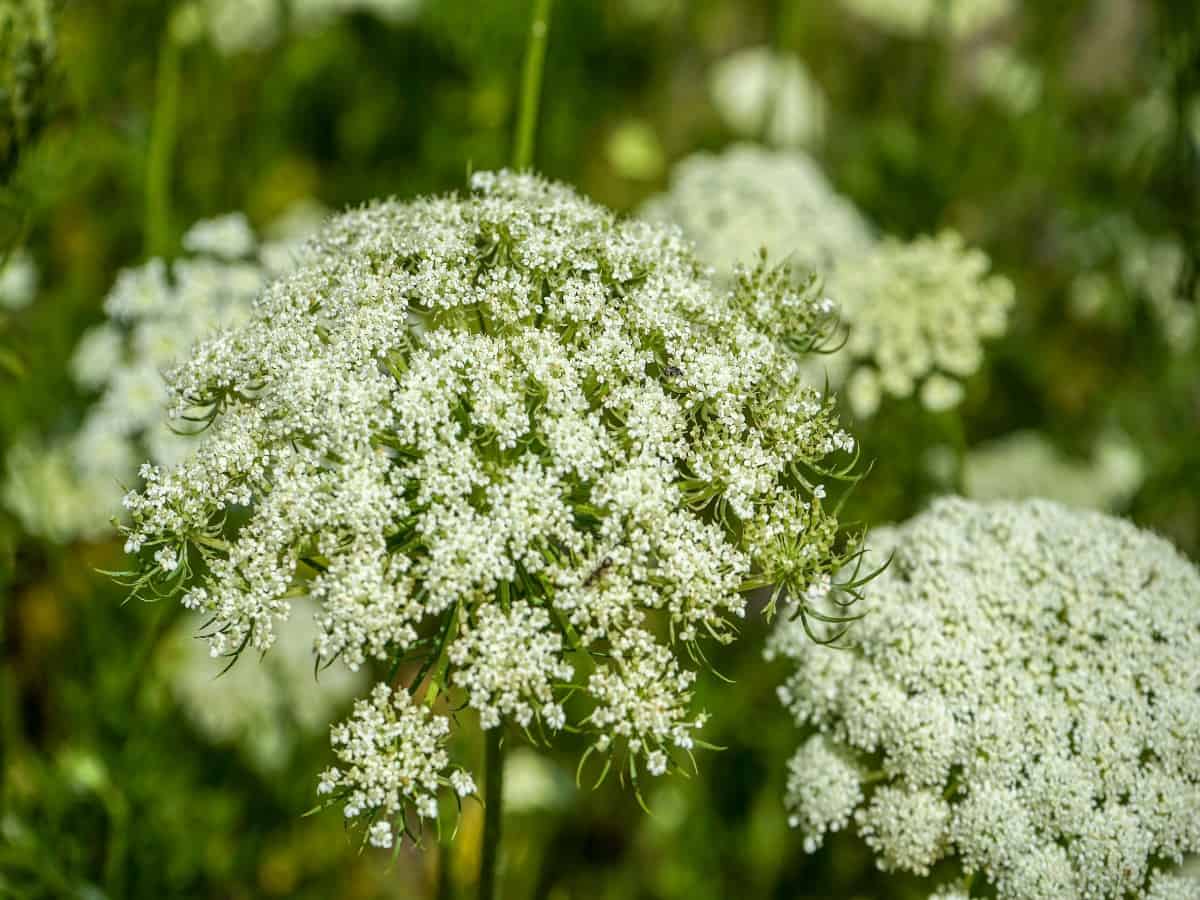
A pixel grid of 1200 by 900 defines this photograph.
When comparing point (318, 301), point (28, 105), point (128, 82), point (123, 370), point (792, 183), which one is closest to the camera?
point (318, 301)

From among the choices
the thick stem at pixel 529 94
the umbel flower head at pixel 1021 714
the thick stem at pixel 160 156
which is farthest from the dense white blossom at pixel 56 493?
the umbel flower head at pixel 1021 714

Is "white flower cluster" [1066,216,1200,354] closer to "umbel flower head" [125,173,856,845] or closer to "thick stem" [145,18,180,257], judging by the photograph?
"umbel flower head" [125,173,856,845]

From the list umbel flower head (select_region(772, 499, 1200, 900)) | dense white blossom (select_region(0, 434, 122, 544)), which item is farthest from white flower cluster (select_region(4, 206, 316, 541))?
umbel flower head (select_region(772, 499, 1200, 900))

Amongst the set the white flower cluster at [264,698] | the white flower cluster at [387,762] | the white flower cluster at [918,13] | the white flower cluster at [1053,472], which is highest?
the white flower cluster at [918,13]

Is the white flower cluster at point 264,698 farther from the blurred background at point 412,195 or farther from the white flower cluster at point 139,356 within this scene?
the white flower cluster at point 139,356

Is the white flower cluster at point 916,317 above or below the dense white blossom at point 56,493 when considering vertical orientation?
above

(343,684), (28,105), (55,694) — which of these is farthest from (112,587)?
(28,105)

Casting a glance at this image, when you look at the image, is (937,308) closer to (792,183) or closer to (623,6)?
(792,183)
